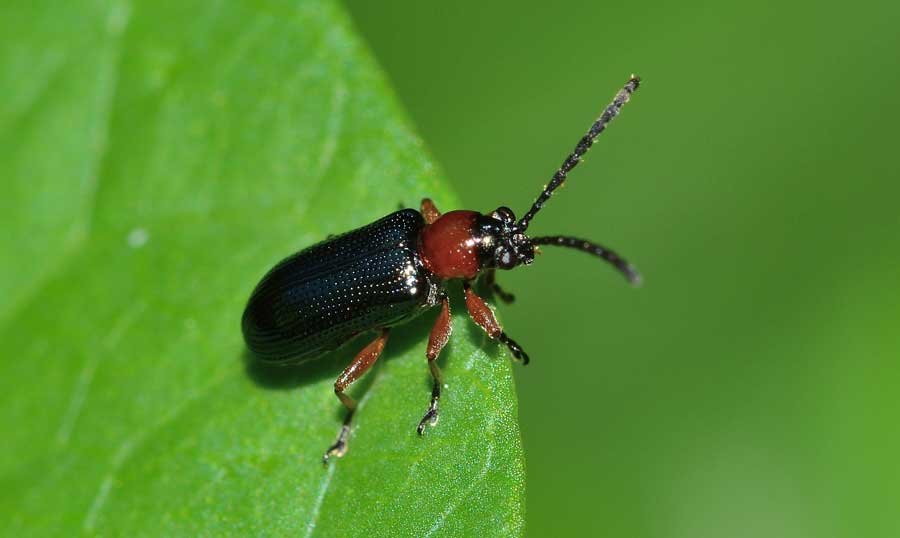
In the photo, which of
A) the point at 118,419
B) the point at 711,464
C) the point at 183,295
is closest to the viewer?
the point at 118,419

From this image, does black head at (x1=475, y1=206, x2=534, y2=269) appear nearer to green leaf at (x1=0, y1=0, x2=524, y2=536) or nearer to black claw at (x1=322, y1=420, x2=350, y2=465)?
green leaf at (x1=0, y1=0, x2=524, y2=536)

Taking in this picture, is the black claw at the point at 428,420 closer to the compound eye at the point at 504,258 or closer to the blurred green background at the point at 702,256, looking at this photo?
the compound eye at the point at 504,258

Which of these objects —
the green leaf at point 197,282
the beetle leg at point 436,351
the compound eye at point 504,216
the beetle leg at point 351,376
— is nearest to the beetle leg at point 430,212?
the green leaf at point 197,282

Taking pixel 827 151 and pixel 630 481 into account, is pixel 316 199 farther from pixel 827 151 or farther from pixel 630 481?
pixel 827 151

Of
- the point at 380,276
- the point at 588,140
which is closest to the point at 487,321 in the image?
the point at 380,276

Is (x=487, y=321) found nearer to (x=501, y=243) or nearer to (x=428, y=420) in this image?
(x=501, y=243)

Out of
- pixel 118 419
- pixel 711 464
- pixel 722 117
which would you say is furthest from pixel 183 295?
pixel 722 117
